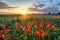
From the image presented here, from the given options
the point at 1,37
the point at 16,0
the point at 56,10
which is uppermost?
the point at 16,0

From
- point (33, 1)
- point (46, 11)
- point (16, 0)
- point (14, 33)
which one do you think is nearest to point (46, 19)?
point (46, 11)

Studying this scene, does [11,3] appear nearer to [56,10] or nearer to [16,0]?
[16,0]

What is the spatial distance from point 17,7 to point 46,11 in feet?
1.86

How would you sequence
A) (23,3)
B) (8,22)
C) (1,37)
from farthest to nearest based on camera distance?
(23,3) < (8,22) < (1,37)

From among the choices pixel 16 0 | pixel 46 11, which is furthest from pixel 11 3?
pixel 46 11

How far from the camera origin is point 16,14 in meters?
3.53

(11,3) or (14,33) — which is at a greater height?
(11,3)

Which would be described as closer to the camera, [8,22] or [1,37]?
[1,37]

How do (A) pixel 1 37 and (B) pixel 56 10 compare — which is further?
(B) pixel 56 10

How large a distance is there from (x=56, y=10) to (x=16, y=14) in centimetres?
78

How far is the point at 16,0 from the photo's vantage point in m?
3.59

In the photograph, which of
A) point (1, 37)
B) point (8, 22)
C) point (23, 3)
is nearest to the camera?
point (1, 37)

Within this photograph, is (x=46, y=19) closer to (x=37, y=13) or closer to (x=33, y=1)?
(x=37, y=13)

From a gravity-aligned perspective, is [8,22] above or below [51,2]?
below
